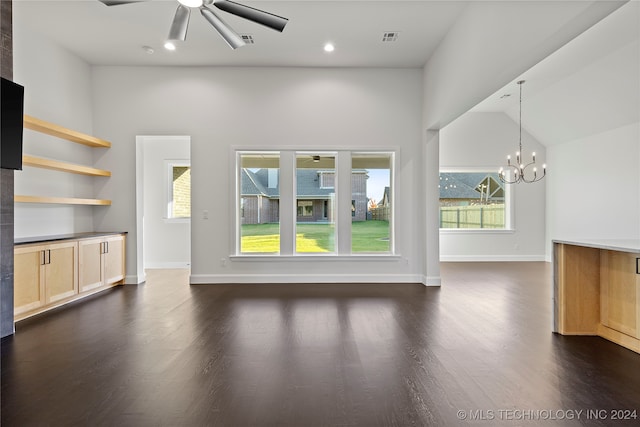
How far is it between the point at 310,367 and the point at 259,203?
3.62m

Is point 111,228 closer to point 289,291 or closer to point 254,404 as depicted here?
point 289,291

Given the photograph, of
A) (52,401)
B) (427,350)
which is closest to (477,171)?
(427,350)

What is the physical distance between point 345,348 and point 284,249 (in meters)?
2.96

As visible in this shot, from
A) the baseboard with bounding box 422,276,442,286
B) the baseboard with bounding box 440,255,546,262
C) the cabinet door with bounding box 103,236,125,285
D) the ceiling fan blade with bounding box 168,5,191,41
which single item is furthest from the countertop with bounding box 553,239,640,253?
the cabinet door with bounding box 103,236,125,285

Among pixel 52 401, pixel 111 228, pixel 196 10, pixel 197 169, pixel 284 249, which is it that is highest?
pixel 196 10

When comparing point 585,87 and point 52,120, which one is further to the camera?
point 585,87

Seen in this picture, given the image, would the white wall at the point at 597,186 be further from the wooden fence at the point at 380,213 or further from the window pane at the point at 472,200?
the wooden fence at the point at 380,213

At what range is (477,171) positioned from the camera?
27.4 feet

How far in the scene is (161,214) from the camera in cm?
723

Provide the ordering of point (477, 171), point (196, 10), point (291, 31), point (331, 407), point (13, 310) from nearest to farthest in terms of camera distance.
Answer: point (331, 407) < point (13, 310) < point (196, 10) < point (291, 31) < point (477, 171)

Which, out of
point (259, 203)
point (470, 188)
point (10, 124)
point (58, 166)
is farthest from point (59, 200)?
point (470, 188)

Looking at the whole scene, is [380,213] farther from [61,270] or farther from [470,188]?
[61,270]

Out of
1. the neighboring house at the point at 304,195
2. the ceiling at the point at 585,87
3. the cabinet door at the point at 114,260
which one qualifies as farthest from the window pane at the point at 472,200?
the cabinet door at the point at 114,260

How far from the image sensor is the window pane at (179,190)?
7320 mm
